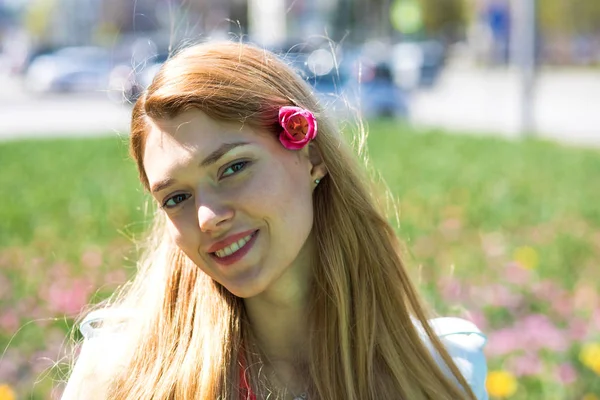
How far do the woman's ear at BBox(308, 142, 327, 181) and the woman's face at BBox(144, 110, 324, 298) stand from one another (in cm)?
12

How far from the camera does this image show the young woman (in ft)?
5.72

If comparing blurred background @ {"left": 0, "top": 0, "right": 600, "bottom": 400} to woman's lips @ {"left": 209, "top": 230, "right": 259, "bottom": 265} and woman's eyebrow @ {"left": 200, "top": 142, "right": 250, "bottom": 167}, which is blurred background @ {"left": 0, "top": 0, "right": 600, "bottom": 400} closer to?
woman's eyebrow @ {"left": 200, "top": 142, "right": 250, "bottom": 167}

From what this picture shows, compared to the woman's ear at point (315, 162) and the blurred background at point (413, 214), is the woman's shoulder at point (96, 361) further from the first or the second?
the woman's ear at point (315, 162)

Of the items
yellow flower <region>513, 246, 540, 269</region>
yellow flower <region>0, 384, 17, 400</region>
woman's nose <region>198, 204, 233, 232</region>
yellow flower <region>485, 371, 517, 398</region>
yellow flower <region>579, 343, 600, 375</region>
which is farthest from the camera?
yellow flower <region>513, 246, 540, 269</region>

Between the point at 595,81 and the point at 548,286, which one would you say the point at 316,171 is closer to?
the point at 548,286

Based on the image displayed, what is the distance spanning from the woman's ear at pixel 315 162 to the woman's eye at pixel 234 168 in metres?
0.21

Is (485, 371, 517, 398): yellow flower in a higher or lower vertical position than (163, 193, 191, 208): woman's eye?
lower

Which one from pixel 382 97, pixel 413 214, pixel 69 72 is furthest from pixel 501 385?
pixel 69 72

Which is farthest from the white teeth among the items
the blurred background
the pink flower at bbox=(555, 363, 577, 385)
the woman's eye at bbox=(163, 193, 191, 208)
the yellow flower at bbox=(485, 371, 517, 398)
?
the pink flower at bbox=(555, 363, 577, 385)

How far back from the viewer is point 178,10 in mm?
2906

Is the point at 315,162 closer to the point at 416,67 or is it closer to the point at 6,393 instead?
the point at 6,393

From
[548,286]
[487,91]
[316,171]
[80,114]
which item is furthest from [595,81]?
[316,171]

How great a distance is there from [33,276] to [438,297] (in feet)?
5.97

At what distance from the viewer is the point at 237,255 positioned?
5.75 feet
